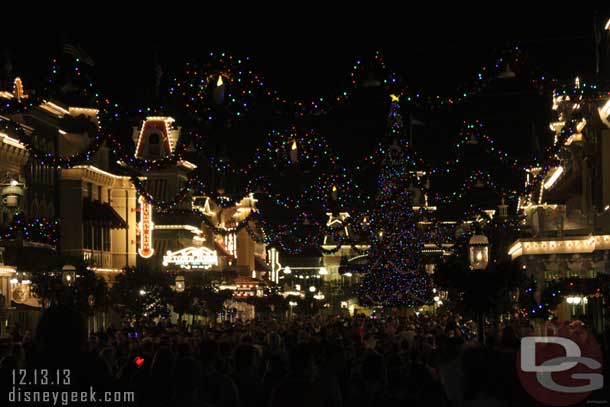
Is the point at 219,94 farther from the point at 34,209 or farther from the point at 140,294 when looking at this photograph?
the point at 140,294

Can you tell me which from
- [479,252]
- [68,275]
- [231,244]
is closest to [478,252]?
[479,252]

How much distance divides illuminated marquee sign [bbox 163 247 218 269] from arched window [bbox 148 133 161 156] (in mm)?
6770

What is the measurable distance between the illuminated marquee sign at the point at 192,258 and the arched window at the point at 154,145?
6.77 metres

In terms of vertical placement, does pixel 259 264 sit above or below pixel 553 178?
below

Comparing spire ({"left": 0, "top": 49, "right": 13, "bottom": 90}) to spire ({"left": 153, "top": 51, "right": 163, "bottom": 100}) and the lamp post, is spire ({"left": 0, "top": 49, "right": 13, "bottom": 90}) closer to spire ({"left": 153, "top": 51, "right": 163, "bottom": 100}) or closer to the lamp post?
spire ({"left": 153, "top": 51, "right": 163, "bottom": 100})

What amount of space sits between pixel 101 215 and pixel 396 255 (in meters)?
15.1

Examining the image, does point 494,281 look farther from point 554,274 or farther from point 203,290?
point 203,290

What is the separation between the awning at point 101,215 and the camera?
196ft

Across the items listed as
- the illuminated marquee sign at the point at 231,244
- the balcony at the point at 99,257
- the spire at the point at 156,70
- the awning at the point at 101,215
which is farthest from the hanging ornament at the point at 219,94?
the illuminated marquee sign at the point at 231,244

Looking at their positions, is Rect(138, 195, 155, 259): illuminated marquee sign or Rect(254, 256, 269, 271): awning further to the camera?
Rect(254, 256, 269, 271): awning

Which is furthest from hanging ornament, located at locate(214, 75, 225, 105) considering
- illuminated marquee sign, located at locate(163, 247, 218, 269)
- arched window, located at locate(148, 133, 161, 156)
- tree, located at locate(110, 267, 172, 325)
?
arched window, located at locate(148, 133, 161, 156)

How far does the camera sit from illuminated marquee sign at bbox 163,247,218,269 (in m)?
69.9

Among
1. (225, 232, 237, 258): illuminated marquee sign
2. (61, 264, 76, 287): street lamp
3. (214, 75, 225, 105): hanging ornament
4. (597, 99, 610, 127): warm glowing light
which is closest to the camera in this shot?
(214, 75, 225, 105): hanging ornament

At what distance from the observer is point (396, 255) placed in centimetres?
5559
